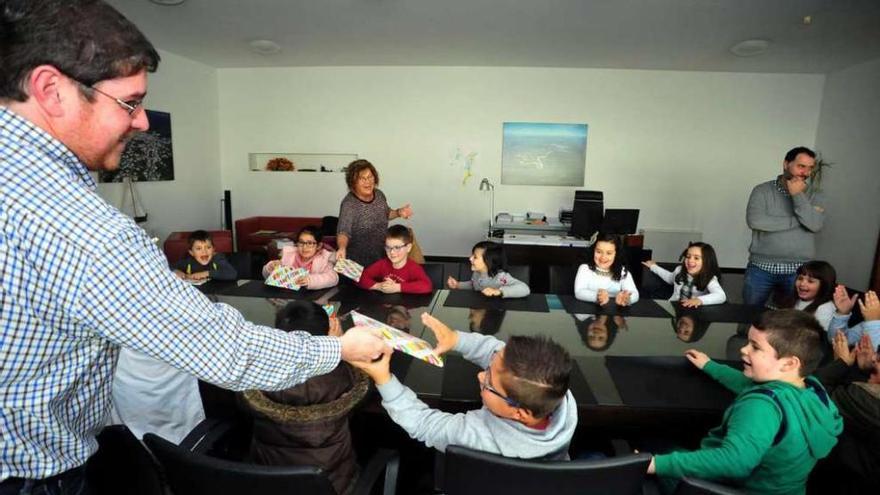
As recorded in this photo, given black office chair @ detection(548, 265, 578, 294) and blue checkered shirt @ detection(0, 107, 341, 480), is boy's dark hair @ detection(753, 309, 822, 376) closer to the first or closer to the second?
blue checkered shirt @ detection(0, 107, 341, 480)

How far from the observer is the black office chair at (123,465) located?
1.06m

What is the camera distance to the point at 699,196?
6555mm

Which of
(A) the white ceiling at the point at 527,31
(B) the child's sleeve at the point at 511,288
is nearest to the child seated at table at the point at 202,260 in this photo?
(B) the child's sleeve at the point at 511,288

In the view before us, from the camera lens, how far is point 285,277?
2777 millimetres

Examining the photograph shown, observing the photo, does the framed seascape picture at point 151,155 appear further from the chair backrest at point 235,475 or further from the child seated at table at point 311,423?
the chair backrest at point 235,475

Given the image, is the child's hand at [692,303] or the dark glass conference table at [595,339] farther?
the child's hand at [692,303]

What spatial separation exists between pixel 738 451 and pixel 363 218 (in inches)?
112

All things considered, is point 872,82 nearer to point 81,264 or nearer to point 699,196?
point 699,196

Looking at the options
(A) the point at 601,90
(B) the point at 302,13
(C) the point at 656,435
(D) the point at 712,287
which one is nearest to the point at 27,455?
(C) the point at 656,435

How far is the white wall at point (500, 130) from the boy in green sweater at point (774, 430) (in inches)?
216

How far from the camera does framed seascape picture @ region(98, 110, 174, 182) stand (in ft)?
17.1

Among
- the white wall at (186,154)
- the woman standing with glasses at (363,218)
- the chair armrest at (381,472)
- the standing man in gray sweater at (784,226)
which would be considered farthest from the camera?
the white wall at (186,154)

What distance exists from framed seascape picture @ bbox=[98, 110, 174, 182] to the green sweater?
5750 millimetres

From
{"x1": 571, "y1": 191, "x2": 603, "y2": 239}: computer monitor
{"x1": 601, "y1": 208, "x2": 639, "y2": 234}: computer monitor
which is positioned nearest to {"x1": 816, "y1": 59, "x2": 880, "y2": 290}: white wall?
{"x1": 601, "y1": 208, "x2": 639, "y2": 234}: computer monitor
